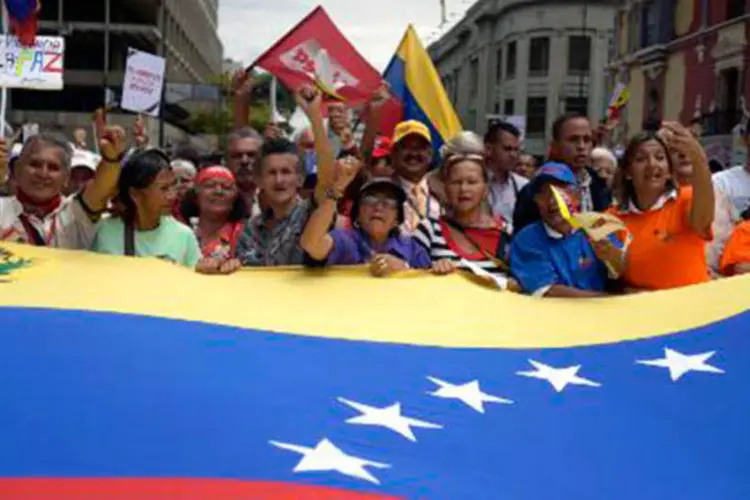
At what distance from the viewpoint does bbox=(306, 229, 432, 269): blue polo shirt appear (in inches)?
198

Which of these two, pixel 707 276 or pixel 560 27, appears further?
pixel 560 27

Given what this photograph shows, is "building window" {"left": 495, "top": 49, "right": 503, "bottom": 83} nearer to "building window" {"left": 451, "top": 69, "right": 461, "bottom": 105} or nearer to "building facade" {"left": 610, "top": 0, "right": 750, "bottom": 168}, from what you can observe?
"building window" {"left": 451, "top": 69, "right": 461, "bottom": 105}

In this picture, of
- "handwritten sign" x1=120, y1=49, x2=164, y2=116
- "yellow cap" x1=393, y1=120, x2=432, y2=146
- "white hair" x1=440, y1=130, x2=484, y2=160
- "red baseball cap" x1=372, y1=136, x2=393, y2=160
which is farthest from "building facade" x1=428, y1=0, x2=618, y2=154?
"white hair" x1=440, y1=130, x2=484, y2=160

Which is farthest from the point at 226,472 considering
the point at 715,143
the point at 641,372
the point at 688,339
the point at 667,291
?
the point at 715,143

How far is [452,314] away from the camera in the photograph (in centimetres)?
470

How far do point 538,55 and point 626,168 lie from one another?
6615cm

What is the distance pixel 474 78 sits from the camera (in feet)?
265

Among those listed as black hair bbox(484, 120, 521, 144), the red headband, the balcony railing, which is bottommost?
the red headband

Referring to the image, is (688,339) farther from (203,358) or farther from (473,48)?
(473,48)

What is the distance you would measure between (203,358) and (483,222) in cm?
188

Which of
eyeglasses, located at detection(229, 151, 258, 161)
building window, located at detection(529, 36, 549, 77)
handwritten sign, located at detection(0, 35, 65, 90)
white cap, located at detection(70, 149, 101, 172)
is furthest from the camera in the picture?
building window, located at detection(529, 36, 549, 77)

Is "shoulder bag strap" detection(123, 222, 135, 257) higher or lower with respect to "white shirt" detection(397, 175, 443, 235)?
lower

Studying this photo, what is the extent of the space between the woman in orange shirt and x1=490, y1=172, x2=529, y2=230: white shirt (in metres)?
1.56

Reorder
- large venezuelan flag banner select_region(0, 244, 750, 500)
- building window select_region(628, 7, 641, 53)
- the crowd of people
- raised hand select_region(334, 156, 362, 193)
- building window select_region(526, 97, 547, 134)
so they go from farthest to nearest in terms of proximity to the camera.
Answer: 1. building window select_region(526, 97, 547, 134)
2. building window select_region(628, 7, 641, 53)
3. the crowd of people
4. raised hand select_region(334, 156, 362, 193)
5. large venezuelan flag banner select_region(0, 244, 750, 500)
